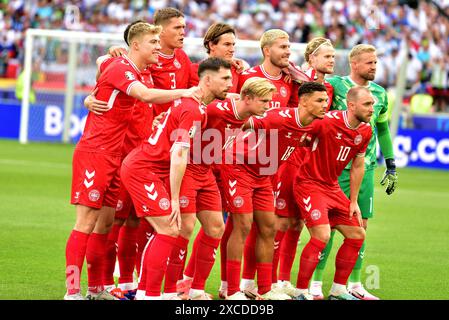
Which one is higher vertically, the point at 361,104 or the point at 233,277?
the point at 361,104

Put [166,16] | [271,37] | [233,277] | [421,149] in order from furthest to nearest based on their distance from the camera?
[421,149] → [271,37] → [166,16] → [233,277]

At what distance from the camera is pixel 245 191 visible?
28.3ft

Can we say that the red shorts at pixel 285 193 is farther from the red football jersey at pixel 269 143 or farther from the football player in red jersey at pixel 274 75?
the red football jersey at pixel 269 143

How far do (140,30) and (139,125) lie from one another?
111 centimetres

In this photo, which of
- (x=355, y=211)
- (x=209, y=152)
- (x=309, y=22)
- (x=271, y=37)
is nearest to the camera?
(x=209, y=152)

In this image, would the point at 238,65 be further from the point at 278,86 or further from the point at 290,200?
the point at 290,200

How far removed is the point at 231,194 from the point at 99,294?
1.40 meters

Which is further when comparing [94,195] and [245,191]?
[245,191]

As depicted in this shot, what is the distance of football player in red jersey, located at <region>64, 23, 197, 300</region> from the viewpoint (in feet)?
26.3

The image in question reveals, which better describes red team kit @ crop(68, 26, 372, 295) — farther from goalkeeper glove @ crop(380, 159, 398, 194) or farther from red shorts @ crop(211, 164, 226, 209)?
goalkeeper glove @ crop(380, 159, 398, 194)

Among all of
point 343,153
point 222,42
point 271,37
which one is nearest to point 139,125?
point 222,42

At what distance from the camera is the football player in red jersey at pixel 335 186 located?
8.80 meters
